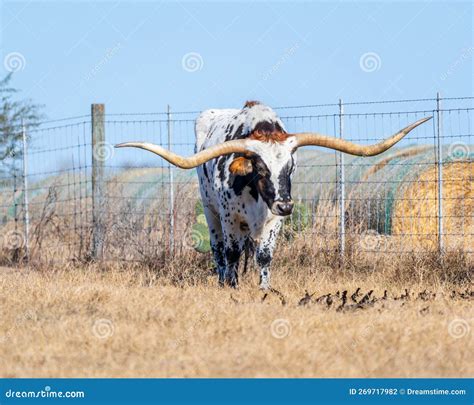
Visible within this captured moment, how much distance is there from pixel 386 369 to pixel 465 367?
52 cm

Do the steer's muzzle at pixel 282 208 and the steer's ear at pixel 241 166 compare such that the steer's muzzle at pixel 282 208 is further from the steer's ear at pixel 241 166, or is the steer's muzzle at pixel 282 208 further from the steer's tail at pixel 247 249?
the steer's tail at pixel 247 249

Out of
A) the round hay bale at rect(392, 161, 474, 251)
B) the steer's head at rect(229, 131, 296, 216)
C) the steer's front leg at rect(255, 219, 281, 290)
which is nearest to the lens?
the steer's head at rect(229, 131, 296, 216)

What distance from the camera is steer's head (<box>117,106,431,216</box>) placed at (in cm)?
845

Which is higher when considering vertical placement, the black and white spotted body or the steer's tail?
the black and white spotted body

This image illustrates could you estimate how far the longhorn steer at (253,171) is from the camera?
856 centimetres

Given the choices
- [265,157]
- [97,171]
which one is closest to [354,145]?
[265,157]

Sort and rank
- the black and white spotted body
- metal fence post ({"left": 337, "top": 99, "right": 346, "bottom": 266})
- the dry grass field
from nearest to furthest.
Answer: the dry grass field → the black and white spotted body → metal fence post ({"left": 337, "top": 99, "right": 346, "bottom": 266})

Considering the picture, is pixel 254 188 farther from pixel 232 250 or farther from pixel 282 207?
pixel 232 250

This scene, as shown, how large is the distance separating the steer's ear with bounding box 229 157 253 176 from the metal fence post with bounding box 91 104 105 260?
4.25 m

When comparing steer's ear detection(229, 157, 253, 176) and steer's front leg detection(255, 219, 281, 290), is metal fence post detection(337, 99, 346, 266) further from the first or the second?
steer's ear detection(229, 157, 253, 176)

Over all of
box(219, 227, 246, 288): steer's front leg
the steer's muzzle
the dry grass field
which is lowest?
the dry grass field

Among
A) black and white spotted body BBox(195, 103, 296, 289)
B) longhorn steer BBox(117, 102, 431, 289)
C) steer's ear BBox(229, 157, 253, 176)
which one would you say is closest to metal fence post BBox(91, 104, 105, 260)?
black and white spotted body BBox(195, 103, 296, 289)

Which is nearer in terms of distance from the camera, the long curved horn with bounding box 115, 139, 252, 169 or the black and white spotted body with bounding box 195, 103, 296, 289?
the black and white spotted body with bounding box 195, 103, 296, 289

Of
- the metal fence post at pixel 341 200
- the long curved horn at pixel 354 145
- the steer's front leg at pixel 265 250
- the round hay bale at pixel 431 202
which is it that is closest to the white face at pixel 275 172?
the long curved horn at pixel 354 145
